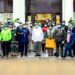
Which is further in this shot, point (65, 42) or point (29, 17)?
point (29, 17)

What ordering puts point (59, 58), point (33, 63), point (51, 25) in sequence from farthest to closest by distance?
point (51, 25)
point (59, 58)
point (33, 63)

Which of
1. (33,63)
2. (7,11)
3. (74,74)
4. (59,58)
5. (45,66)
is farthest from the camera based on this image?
(7,11)

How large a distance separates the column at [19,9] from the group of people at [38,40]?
16.7 feet

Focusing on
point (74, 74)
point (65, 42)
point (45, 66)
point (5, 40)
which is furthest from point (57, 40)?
point (74, 74)

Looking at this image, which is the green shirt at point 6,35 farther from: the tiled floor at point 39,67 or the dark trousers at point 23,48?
the tiled floor at point 39,67

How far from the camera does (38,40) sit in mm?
25719

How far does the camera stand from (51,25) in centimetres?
2695

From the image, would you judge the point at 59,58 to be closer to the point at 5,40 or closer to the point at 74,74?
the point at 5,40

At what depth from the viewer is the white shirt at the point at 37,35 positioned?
2575 cm

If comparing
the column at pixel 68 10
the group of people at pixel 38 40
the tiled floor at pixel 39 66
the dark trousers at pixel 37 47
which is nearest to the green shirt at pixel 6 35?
the group of people at pixel 38 40

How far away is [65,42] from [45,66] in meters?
4.86

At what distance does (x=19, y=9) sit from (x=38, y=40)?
6509mm

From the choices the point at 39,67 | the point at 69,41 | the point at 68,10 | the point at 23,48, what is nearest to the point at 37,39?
the point at 23,48

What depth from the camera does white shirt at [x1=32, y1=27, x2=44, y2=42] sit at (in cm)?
2575
